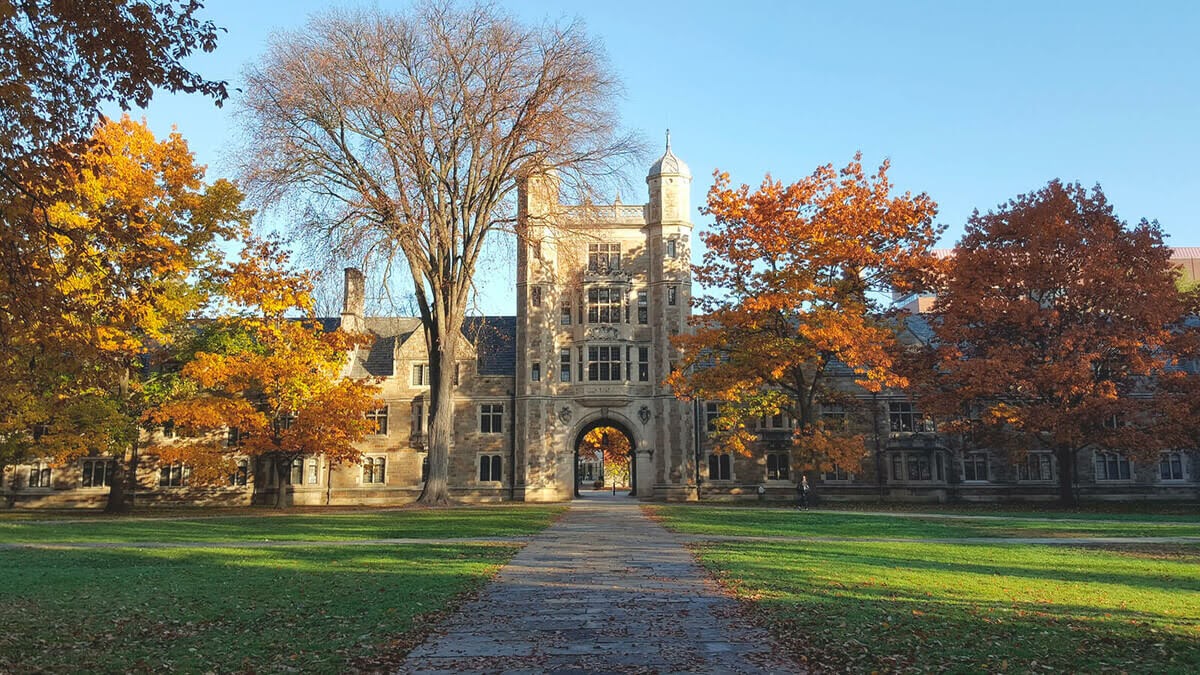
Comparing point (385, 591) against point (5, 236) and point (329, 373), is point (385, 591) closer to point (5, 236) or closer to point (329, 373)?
point (5, 236)

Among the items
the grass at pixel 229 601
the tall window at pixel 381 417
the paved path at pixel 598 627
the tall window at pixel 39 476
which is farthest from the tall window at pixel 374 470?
the paved path at pixel 598 627

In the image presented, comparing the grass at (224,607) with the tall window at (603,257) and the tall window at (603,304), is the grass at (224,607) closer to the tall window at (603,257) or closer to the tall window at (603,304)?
the tall window at (603,304)

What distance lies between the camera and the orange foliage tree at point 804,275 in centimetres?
3203

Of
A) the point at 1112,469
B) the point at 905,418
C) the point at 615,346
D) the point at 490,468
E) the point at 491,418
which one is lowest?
the point at 1112,469

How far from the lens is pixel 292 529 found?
72.5 feet

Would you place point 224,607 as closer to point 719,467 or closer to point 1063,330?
point 1063,330

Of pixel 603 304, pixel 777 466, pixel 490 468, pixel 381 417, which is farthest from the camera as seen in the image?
pixel 381 417

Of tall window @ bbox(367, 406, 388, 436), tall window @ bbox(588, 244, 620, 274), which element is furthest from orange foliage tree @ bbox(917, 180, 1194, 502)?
tall window @ bbox(367, 406, 388, 436)

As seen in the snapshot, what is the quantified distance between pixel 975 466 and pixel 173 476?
131 ft

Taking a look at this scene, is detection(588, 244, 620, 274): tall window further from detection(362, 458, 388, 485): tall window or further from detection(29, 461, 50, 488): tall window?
detection(29, 461, 50, 488): tall window

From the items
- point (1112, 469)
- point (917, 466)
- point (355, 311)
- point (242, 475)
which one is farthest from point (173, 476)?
point (1112, 469)

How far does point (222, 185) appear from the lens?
109 feet

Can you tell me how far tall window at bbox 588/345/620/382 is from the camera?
42125mm

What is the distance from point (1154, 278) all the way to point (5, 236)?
1378 inches
